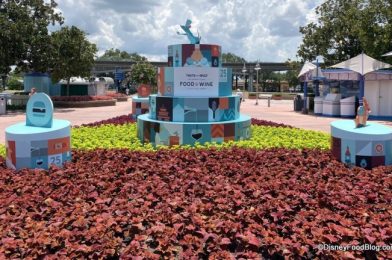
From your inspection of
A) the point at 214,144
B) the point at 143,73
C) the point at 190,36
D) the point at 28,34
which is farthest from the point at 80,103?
the point at 143,73

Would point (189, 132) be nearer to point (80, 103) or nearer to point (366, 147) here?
point (366, 147)

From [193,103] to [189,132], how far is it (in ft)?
2.85

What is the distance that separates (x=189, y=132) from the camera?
10.4 meters

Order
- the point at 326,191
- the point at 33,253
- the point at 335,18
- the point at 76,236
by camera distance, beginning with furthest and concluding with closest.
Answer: the point at 335,18, the point at 326,191, the point at 76,236, the point at 33,253

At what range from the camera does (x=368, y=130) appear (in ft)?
24.7

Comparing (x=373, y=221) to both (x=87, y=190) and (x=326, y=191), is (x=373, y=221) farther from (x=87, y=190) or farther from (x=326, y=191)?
(x=87, y=190)

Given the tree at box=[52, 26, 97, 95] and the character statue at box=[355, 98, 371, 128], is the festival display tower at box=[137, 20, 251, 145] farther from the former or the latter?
the tree at box=[52, 26, 97, 95]

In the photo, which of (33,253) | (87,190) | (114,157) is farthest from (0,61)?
(33,253)

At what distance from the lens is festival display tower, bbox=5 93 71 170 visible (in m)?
6.89

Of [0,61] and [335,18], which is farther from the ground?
[335,18]

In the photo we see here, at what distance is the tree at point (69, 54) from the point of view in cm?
3134

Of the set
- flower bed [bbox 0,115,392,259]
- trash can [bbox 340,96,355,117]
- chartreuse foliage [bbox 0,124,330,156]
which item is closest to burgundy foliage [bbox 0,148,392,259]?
flower bed [bbox 0,115,392,259]

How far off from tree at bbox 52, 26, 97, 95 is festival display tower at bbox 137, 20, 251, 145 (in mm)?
21237

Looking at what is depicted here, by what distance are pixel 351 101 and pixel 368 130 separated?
17188 millimetres
